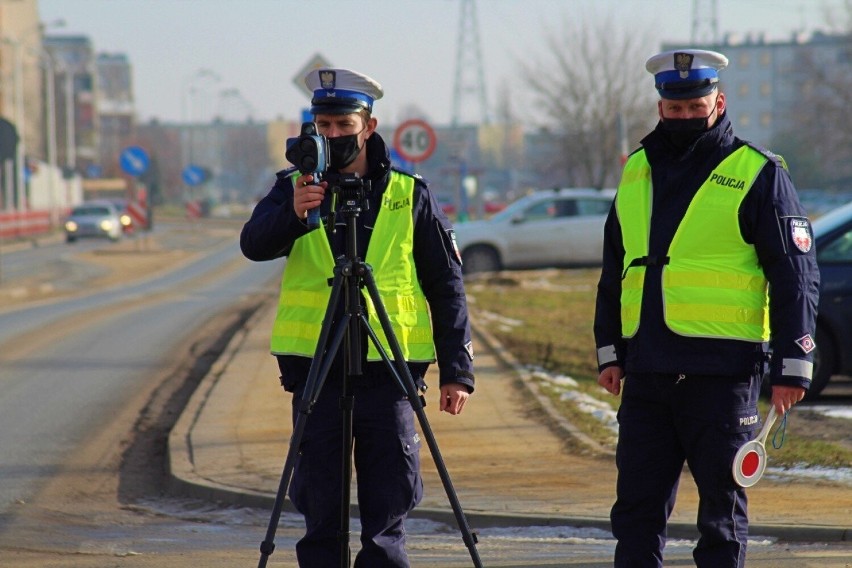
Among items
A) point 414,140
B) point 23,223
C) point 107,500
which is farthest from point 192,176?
point 107,500

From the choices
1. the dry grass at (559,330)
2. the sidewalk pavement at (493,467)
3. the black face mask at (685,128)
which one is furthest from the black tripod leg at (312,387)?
the dry grass at (559,330)

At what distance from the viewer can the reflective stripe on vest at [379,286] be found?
15.2 ft

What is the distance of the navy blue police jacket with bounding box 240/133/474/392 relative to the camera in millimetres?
4652

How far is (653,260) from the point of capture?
4652 mm

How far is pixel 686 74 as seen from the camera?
461cm

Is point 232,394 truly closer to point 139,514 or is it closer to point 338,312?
point 139,514

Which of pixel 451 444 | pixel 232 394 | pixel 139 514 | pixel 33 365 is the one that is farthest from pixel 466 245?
pixel 139 514

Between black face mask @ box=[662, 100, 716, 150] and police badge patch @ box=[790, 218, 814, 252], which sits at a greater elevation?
black face mask @ box=[662, 100, 716, 150]

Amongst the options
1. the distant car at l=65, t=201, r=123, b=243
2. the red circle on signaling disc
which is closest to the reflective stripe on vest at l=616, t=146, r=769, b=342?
the red circle on signaling disc

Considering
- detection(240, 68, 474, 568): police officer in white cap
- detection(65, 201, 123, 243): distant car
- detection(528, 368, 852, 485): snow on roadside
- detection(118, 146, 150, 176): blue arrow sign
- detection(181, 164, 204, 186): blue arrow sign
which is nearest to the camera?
detection(240, 68, 474, 568): police officer in white cap

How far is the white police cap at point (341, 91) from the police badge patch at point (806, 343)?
5.10 feet

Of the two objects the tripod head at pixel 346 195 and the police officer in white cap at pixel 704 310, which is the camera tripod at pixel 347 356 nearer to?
the tripod head at pixel 346 195

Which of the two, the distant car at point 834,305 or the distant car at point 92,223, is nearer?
the distant car at point 834,305

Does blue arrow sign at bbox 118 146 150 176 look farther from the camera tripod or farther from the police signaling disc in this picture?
the police signaling disc
